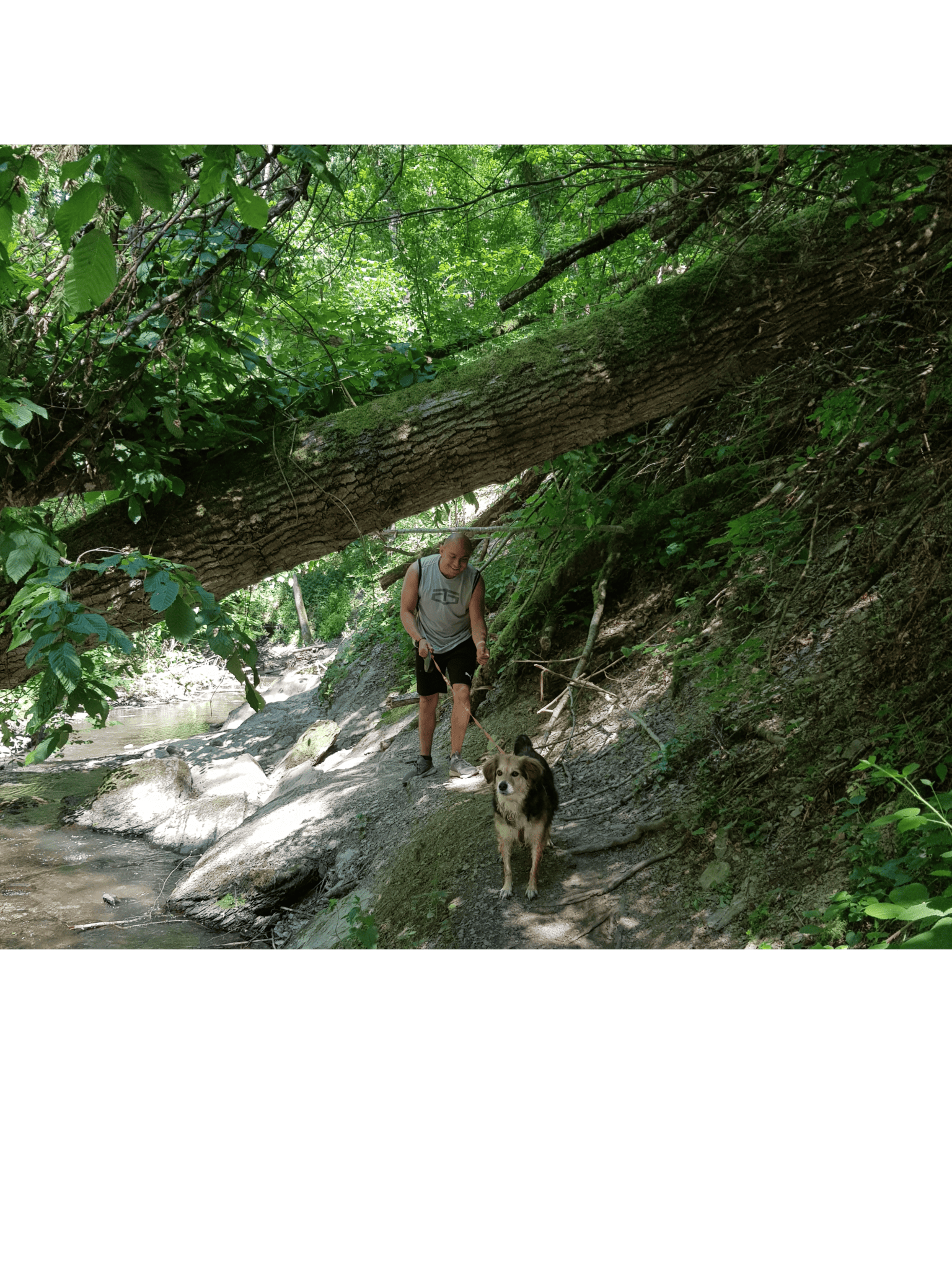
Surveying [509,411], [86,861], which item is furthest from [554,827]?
[86,861]

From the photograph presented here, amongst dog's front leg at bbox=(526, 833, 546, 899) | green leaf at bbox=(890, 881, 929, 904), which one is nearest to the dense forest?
green leaf at bbox=(890, 881, 929, 904)

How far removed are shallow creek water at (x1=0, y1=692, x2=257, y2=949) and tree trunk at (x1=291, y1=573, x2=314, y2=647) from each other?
536 millimetres

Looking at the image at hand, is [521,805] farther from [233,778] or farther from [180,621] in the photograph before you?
[233,778]

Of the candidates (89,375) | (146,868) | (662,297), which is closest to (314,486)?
(89,375)

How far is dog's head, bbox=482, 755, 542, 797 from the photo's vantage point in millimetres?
3219

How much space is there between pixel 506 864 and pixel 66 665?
1.88m

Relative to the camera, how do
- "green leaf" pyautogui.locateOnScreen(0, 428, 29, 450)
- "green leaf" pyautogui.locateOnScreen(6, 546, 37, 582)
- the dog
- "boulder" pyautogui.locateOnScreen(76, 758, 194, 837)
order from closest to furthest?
"green leaf" pyautogui.locateOnScreen(6, 546, 37, 582), "green leaf" pyautogui.locateOnScreen(0, 428, 29, 450), the dog, "boulder" pyautogui.locateOnScreen(76, 758, 194, 837)

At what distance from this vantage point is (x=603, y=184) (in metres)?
3.40

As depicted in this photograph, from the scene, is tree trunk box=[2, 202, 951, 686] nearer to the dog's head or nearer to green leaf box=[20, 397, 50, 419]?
green leaf box=[20, 397, 50, 419]

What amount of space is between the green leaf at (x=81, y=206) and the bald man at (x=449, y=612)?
1956 millimetres

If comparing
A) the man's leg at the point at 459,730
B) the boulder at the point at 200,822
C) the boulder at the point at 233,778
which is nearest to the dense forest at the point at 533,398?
the man's leg at the point at 459,730

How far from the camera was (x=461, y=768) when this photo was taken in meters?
3.95

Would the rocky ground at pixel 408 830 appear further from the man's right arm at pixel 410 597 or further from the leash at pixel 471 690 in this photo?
the man's right arm at pixel 410 597

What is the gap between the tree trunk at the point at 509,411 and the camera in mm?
3041
